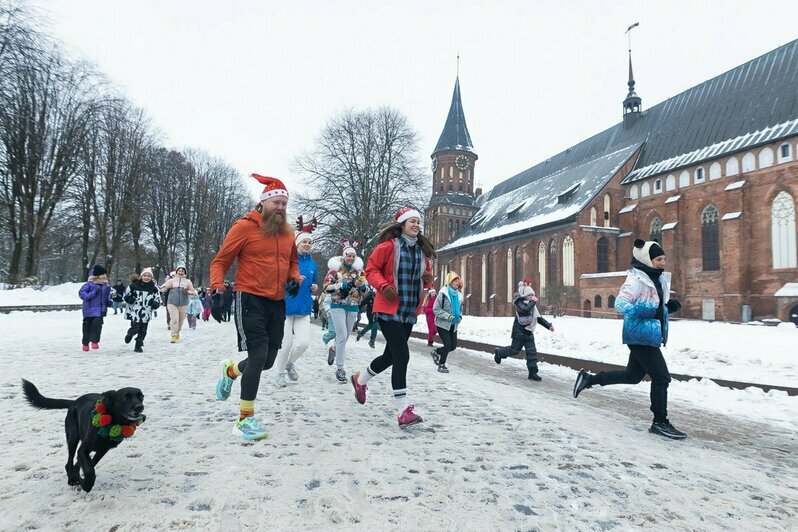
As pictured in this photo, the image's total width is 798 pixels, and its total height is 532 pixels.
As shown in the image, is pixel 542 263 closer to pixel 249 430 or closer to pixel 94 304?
pixel 94 304

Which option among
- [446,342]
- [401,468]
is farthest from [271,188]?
[446,342]

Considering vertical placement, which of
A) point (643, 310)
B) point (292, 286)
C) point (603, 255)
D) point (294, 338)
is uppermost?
point (603, 255)

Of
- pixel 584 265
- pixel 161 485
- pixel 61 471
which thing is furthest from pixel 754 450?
pixel 584 265

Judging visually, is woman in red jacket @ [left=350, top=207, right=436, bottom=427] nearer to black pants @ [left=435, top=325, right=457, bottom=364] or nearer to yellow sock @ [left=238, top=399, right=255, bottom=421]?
yellow sock @ [left=238, top=399, right=255, bottom=421]

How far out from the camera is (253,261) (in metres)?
3.94

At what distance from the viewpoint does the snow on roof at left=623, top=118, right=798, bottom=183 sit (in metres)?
26.8

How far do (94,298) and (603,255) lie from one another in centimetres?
3444

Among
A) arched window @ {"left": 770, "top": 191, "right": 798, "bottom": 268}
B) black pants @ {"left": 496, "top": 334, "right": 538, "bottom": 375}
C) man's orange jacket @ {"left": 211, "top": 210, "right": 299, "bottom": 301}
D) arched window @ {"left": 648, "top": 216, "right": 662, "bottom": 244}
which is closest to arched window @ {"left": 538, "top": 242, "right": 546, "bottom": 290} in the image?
arched window @ {"left": 648, "top": 216, "right": 662, "bottom": 244}


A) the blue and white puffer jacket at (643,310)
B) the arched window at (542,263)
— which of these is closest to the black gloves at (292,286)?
the blue and white puffer jacket at (643,310)

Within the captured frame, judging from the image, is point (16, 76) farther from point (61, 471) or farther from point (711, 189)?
Result: point (711, 189)

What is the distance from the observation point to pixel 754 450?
407cm

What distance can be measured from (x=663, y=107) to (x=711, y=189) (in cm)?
1180

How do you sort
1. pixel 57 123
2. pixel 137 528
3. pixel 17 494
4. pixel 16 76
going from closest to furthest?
pixel 137 528
pixel 17 494
pixel 16 76
pixel 57 123

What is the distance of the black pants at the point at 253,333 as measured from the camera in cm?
382
